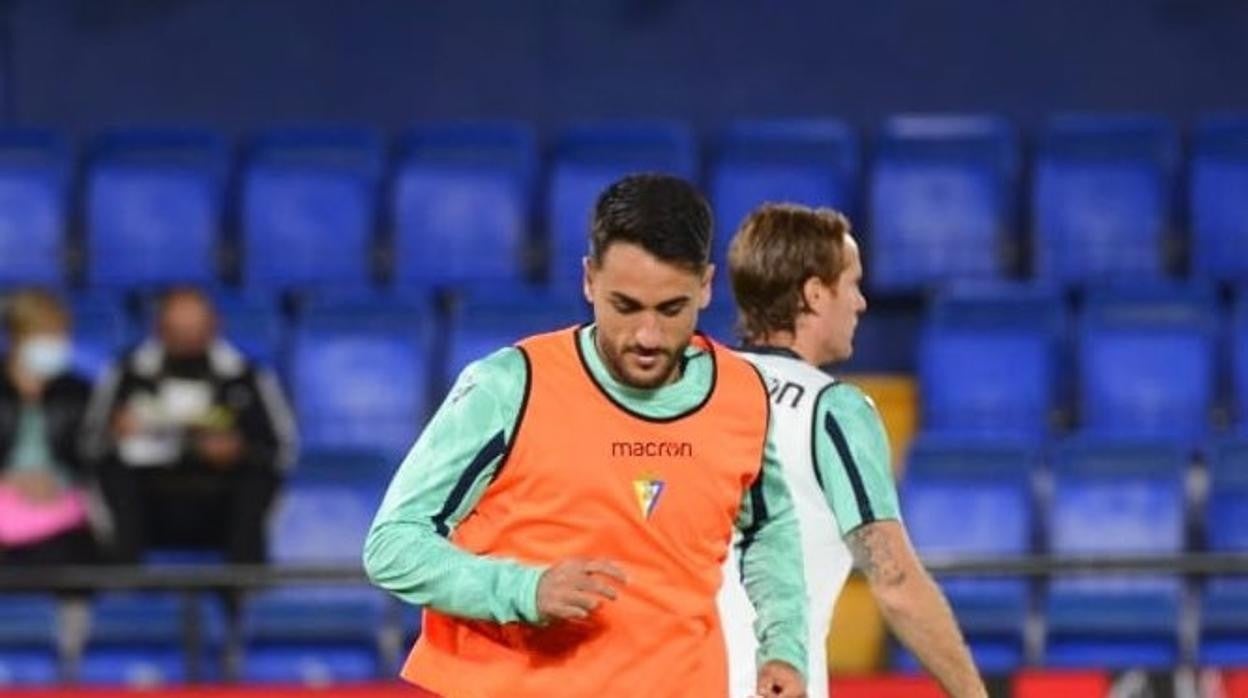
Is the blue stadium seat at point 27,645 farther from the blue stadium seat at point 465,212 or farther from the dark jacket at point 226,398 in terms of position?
the blue stadium seat at point 465,212

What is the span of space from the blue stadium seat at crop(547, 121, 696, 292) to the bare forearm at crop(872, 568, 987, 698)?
20.1ft

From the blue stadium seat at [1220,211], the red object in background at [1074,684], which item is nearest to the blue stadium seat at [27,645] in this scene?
the red object in background at [1074,684]

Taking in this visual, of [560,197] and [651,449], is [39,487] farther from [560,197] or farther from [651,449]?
[651,449]

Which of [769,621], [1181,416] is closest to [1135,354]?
[1181,416]

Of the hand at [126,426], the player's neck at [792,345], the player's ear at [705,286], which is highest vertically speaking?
the player's ear at [705,286]

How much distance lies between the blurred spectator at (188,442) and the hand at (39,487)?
0.53ft

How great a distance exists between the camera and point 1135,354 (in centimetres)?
978

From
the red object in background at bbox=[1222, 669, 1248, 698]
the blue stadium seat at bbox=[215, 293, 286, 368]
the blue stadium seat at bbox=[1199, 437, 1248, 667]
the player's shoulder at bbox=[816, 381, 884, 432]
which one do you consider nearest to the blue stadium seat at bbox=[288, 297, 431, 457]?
the blue stadium seat at bbox=[215, 293, 286, 368]

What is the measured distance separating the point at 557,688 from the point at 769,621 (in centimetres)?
35

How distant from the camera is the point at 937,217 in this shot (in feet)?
34.2

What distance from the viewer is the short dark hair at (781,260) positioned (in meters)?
4.57

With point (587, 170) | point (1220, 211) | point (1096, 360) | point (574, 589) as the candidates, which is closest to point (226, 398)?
point (587, 170)

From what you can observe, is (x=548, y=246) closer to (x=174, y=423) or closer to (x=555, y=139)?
(x=555, y=139)

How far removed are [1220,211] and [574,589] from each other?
274 inches
